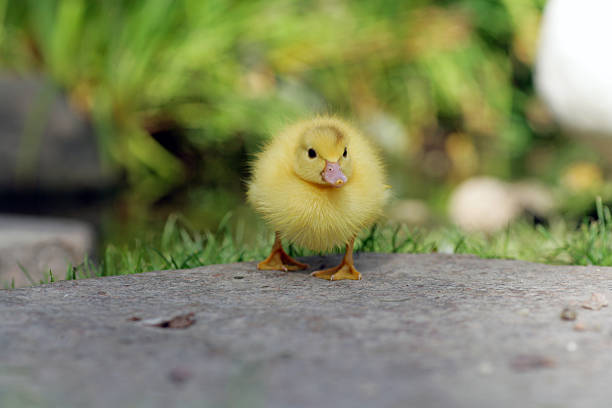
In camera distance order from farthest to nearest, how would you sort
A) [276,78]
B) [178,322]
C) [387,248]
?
[276,78] → [387,248] → [178,322]

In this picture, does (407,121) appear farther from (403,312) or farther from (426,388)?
(426,388)

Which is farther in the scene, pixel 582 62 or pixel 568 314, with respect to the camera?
pixel 582 62

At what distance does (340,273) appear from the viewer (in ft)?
7.57

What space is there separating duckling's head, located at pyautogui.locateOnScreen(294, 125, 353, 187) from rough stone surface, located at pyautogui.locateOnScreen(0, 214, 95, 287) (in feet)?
5.53

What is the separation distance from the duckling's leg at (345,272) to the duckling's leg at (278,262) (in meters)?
0.15

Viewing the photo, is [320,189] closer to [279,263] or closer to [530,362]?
[279,263]

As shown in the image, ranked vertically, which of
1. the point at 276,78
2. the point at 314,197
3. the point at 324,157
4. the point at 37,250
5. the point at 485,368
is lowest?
the point at 485,368

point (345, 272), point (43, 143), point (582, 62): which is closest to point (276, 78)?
point (43, 143)

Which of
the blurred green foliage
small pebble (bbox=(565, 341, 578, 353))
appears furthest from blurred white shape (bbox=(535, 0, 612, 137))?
small pebble (bbox=(565, 341, 578, 353))

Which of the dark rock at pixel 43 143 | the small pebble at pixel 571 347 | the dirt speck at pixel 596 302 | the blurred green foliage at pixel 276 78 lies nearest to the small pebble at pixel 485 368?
the small pebble at pixel 571 347

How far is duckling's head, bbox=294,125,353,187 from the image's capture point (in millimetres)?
2113

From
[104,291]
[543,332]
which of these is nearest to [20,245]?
[104,291]

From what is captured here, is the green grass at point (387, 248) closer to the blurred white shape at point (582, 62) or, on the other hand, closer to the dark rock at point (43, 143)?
the blurred white shape at point (582, 62)

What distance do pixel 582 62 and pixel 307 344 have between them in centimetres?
291
